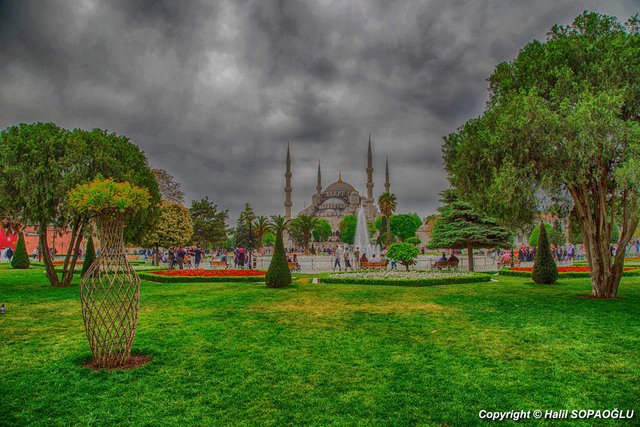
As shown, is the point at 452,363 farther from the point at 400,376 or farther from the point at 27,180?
the point at 27,180

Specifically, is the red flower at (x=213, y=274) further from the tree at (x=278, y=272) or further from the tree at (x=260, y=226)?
the tree at (x=260, y=226)

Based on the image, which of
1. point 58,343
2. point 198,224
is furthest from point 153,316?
point 198,224

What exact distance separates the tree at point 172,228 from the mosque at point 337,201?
62.7m

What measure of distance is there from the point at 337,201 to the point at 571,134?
11139cm

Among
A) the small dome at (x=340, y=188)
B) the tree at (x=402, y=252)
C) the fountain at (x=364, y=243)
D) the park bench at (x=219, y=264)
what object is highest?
the small dome at (x=340, y=188)

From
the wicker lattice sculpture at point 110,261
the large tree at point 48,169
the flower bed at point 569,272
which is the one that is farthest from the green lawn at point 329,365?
the flower bed at point 569,272

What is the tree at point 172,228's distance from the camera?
106 feet

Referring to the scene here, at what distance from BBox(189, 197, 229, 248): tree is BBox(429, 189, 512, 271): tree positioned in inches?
1197

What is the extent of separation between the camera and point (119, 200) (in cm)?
531

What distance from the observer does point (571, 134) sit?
31.8ft

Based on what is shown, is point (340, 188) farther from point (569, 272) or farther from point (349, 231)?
point (569, 272)

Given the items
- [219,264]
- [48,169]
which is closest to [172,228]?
[219,264]

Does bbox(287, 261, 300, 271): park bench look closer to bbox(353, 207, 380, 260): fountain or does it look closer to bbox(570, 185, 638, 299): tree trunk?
bbox(570, 185, 638, 299): tree trunk

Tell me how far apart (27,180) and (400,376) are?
1361 cm
